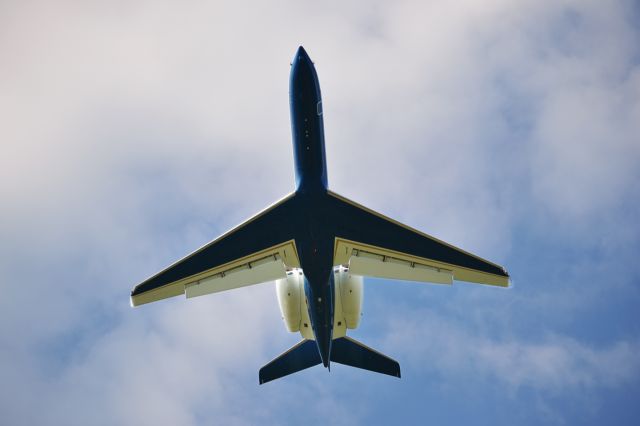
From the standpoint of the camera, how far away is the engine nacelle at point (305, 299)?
3972 centimetres

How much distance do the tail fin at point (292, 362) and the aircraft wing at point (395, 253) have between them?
8.07 m

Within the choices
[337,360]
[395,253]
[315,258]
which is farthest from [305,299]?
[337,360]

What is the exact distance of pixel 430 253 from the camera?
130 feet

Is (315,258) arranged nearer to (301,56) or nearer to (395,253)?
(395,253)

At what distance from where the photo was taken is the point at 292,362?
4472 cm

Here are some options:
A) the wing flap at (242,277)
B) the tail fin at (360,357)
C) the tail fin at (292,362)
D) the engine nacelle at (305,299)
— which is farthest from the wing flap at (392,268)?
the tail fin at (292,362)

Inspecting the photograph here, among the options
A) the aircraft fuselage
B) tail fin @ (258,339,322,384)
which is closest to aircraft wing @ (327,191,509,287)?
the aircraft fuselage

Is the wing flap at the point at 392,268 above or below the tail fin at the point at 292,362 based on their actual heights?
above

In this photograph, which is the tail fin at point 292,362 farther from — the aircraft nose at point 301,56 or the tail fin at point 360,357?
the aircraft nose at point 301,56

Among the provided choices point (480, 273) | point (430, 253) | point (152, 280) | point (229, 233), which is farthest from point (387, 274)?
point (152, 280)

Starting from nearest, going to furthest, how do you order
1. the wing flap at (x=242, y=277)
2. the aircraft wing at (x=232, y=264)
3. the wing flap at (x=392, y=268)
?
the aircraft wing at (x=232, y=264) → the wing flap at (x=242, y=277) → the wing flap at (x=392, y=268)

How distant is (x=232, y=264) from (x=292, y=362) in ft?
31.1

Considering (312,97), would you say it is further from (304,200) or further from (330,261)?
(330,261)

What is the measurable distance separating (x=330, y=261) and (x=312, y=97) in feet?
30.5
